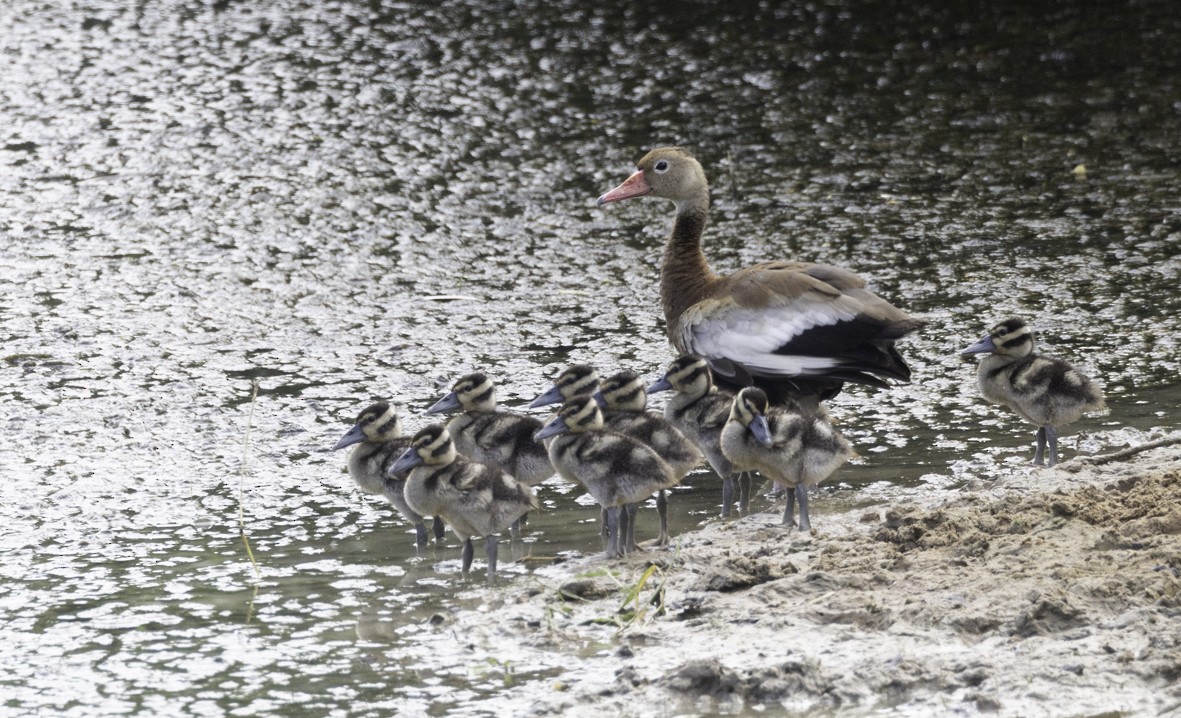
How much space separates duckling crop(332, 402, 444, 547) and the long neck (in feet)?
6.36

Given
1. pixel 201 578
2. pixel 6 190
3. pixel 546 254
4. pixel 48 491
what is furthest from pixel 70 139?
pixel 201 578

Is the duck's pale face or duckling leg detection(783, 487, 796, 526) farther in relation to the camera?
the duck's pale face

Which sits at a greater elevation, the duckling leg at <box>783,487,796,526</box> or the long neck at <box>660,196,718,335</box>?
the long neck at <box>660,196,718,335</box>

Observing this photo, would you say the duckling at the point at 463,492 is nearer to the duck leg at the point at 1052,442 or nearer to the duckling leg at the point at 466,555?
the duckling leg at the point at 466,555

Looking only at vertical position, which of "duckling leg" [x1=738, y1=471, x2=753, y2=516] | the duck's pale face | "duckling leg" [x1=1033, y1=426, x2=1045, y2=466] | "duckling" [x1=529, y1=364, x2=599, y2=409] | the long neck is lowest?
"duckling leg" [x1=738, y1=471, x2=753, y2=516]

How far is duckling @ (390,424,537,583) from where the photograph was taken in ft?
21.8

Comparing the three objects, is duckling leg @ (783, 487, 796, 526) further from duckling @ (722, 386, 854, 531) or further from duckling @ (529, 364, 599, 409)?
duckling @ (529, 364, 599, 409)

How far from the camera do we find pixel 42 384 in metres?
8.70

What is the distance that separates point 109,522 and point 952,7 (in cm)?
1162

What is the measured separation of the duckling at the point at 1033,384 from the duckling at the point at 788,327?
0.42m

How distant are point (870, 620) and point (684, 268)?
351 cm

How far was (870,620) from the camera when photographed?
5.77 m

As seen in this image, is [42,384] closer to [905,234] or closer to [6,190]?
[6,190]

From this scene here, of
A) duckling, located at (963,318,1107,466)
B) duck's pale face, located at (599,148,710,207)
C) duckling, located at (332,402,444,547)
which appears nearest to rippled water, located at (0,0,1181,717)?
duckling, located at (332,402,444,547)
